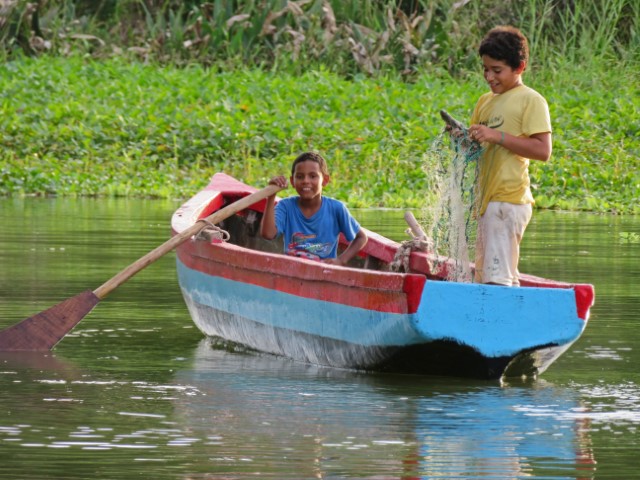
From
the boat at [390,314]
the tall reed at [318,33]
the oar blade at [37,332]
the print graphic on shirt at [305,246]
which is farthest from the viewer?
the tall reed at [318,33]

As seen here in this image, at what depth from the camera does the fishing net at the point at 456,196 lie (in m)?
7.57

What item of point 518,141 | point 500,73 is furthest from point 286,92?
point 518,141

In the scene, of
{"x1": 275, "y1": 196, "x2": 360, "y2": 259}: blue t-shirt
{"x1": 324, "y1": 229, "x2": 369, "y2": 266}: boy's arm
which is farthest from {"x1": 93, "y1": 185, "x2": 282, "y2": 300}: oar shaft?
{"x1": 324, "y1": 229, "x2": 369, "y2": 266}: boy's arm

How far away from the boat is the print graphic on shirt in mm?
323

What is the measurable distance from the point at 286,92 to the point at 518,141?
13.3 metres

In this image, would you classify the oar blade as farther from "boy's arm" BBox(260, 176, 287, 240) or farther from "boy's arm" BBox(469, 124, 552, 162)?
"boy's arm" BBox(469, 124, 552, 162)

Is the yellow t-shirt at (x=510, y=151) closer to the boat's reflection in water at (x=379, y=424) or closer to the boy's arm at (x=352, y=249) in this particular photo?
the boat's reflection in water at (x=379, y=424)

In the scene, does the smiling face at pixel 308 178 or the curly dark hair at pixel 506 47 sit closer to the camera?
the curly dark hair at pixel 506 47

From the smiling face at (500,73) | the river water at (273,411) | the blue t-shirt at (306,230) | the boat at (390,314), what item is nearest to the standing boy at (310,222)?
the blue t-shirt at (306,230)

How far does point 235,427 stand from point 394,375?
153 cm

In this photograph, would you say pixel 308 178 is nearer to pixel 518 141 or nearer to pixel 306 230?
pixel 306 230

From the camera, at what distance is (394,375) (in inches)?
300

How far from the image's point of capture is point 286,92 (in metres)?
20.5

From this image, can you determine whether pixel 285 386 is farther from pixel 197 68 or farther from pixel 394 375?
pixel 197 68
